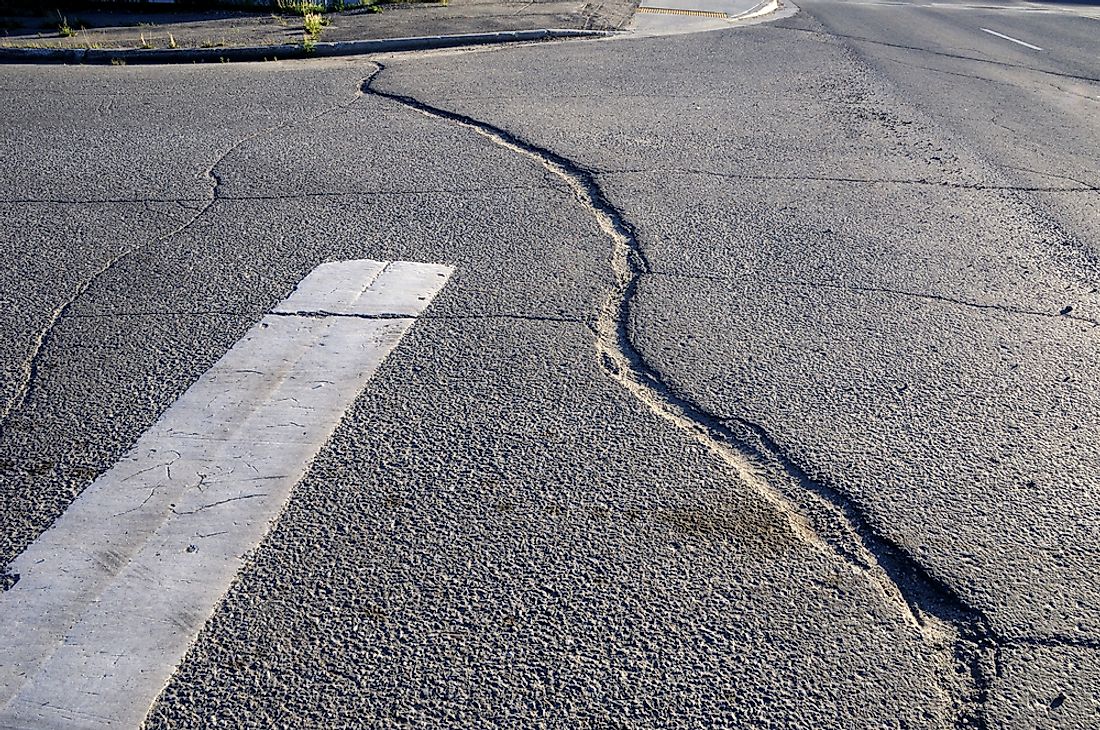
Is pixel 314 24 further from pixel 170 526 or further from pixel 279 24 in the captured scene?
pixel 170 526

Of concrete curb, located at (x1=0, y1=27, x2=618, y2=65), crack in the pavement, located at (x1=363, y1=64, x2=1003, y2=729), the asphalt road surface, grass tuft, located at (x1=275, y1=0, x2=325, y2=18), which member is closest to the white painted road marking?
the asphalt road surface

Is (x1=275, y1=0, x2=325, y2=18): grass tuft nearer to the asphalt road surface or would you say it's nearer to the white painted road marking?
the asphalt road surface

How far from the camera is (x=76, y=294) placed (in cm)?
471

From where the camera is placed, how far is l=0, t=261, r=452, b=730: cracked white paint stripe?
2.53 meters

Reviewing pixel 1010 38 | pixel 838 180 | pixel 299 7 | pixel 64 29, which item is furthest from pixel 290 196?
pixel 1010 38

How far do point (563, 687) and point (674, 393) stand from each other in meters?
1.60

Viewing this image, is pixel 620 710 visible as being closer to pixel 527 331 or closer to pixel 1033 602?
pixel 1033 602

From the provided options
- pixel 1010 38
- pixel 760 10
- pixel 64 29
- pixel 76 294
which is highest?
pixel 64 29

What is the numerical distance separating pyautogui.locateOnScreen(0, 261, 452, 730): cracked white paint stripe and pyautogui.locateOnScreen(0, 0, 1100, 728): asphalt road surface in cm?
10

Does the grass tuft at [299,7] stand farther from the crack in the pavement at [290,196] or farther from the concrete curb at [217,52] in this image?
the crack in the pavement at [290,196]

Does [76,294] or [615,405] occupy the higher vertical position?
[76,294]

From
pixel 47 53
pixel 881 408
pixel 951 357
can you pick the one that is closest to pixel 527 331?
pixel 881 408

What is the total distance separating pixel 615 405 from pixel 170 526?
1563 mm

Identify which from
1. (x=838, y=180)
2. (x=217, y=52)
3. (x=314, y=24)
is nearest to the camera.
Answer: (x=838, y=180)
